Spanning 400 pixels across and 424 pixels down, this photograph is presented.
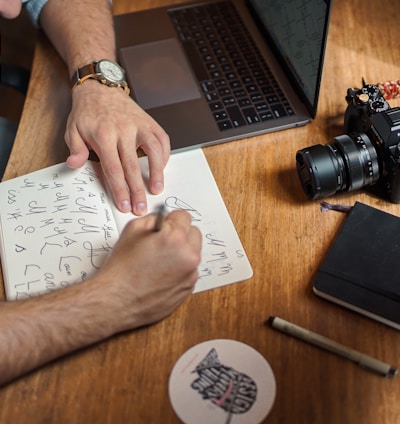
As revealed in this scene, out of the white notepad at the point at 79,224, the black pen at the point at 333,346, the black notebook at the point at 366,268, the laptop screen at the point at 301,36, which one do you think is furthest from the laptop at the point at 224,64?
the black pen at the point at 333,346

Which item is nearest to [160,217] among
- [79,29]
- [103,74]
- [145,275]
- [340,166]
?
[145,275]

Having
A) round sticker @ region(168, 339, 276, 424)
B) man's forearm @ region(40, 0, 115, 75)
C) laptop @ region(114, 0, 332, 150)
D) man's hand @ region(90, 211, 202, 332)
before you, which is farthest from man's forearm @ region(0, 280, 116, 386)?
man's forearm @ region(40, 0, 115, 75)

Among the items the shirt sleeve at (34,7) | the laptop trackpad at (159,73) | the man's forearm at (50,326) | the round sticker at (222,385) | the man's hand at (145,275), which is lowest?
the round sticker at (222,385)

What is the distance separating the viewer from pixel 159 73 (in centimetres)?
103

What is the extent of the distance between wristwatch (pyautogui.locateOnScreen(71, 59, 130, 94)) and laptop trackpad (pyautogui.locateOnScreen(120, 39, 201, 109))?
2.0 inches

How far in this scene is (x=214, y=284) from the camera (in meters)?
0.74

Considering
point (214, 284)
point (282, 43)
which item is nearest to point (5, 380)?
point (214, 284)

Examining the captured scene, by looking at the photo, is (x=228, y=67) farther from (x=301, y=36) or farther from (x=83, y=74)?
(x=83, y=74)

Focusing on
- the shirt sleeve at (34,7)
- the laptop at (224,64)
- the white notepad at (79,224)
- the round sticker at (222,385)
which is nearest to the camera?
the round sticker at (222,385)

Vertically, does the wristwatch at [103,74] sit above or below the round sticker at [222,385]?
above

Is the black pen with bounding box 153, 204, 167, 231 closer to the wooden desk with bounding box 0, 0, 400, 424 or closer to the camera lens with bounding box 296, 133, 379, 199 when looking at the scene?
the wooden desk with bounding box 0, 0, 400, 424

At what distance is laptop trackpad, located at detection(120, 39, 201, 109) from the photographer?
98 cm

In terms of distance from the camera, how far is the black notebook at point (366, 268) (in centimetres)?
69

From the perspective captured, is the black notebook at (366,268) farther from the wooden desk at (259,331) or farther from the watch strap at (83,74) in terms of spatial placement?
the watch strap at (83,74)
